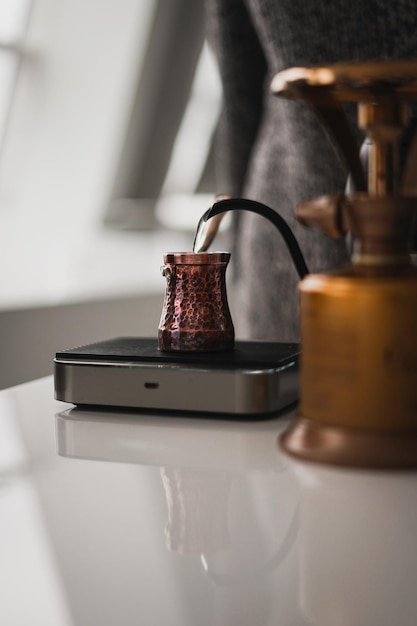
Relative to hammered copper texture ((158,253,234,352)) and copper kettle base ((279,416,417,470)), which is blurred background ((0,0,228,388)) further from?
copper kettle base ((279,416,417,470))

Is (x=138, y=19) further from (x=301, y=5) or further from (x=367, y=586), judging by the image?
(x=367, y=586)

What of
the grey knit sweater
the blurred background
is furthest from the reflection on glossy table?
A: the blurred background

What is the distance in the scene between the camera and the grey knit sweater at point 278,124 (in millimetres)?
1346

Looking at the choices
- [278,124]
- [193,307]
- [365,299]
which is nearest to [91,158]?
[278,124]

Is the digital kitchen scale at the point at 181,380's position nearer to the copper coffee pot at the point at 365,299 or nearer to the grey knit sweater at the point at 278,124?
the copper coffee pot at the point at 365,299

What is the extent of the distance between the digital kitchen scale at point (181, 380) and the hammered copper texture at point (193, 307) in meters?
0.01

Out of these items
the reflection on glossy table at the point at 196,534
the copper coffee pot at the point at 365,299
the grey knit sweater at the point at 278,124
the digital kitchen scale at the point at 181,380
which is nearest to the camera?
the reflection on glossy table at the point at 196,534

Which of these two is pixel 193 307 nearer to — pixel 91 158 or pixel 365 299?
pixel 365 299

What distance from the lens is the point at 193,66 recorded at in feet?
13.9

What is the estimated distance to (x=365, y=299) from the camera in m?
0.50

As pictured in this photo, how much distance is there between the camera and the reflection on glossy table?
37 cm

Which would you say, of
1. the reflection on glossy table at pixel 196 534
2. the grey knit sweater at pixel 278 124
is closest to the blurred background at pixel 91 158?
the grey knit sweater at pixel 278 124

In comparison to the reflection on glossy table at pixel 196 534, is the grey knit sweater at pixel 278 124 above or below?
above

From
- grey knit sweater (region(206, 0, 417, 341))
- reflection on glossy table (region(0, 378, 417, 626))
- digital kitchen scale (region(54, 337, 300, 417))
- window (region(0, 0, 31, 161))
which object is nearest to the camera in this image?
reflection on glossy table (region(0, 378, 417, 626))
